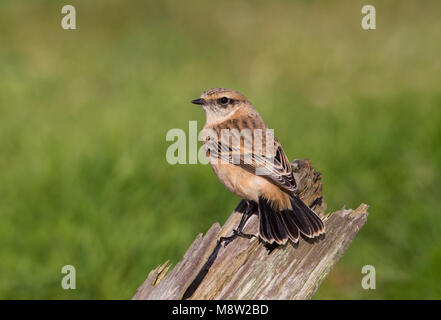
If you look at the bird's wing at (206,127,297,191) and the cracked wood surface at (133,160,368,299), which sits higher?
the bird's wing at (206,127,297,191)

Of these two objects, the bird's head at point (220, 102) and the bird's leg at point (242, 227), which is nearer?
the bird's leg at point (242, 227)

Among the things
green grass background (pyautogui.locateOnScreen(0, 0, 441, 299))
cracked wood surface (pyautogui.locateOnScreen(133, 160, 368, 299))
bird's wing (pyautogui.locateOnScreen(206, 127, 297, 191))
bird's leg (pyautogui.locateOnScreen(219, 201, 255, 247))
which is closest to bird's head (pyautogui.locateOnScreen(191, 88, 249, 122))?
bird's wing (pyautogui.locateOnScreen(206, 127, 297, 191))

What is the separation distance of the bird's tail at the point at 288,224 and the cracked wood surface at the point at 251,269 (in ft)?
0.18

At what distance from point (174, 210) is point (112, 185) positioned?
783 millimetres

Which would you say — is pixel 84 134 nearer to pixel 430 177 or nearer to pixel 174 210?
pixel 174 210

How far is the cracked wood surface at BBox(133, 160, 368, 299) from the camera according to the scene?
11.7 ft

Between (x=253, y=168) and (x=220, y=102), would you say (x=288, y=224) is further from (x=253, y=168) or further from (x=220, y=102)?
(x=220, y=102)

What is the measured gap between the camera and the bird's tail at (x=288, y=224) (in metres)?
3.88

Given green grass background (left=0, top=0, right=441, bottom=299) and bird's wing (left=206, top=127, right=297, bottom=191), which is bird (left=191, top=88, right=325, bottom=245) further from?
green grass background (left=0, top=0, right=441, bottom=299)

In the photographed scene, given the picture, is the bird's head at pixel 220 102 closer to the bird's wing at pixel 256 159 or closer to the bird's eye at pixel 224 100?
the bird's eye at pixel 224 100

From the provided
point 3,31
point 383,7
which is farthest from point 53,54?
point 383,7

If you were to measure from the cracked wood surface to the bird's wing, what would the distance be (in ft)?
2.11

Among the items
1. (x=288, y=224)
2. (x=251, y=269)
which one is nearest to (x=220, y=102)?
(x=288, y=224)

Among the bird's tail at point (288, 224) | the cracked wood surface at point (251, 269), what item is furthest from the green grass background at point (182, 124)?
the cracked wood surface at point (251, 269)
